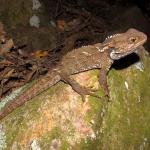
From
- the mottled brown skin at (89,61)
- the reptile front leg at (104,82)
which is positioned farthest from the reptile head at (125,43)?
the reptile front leg at (104,82)

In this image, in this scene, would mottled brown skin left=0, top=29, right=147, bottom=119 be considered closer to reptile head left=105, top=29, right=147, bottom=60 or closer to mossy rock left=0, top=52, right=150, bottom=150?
reptile head left=105, top=29, right=147, bottom=60

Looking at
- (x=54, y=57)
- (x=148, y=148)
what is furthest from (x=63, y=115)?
(x=54, y=57)

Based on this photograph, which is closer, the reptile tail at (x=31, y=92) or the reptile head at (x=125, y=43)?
the reptile tail at (x=31, y=92)

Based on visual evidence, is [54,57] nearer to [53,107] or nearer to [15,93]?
[15,93]

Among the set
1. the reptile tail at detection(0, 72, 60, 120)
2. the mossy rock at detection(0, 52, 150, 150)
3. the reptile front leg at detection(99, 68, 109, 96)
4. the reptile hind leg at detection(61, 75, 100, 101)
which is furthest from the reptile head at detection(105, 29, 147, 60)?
the reptile tail at detection(0, 72, 60, 120)

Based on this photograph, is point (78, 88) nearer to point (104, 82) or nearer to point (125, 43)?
point (104, 82)

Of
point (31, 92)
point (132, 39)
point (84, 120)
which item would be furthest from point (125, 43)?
point (31, 92)

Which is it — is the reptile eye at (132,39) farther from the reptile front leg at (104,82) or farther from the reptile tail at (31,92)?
the reptile tail at (31,92)
